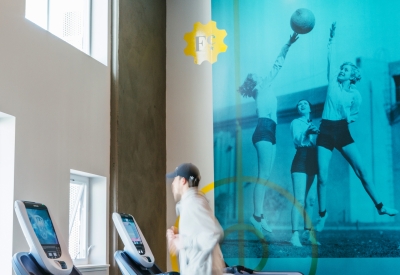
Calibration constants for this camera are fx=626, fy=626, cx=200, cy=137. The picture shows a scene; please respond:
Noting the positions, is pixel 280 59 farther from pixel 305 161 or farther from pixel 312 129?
pixel 305 161

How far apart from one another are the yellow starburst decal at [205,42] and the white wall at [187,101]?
6 centimetres

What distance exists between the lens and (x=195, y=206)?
11.2ft

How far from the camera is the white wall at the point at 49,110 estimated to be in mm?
4613

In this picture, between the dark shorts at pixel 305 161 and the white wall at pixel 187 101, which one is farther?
the white wall at pixel 187 101

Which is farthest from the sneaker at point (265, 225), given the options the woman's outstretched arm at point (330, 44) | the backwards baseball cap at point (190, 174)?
the backwards baseball cap at point (190, 174)

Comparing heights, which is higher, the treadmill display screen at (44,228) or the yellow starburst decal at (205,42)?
the yellow starburst decal at (205,42)

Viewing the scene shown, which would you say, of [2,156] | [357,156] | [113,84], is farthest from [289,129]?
[2,156]

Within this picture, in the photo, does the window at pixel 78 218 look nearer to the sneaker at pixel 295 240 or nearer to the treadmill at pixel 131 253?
the treadmill at pixel 131 253

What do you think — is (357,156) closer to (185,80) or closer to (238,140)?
(238,140)

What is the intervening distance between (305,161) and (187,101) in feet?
5.30

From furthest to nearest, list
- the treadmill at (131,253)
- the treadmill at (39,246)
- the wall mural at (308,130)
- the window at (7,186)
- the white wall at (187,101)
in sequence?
the white wall at (187,101) < the wall mural at (308,130) < the treadmill at (131,253) < the window at (7,186) < the treadmill at (39,246)

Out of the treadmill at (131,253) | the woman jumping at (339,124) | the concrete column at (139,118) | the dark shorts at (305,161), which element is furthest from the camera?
the dark shorts at (305,161)

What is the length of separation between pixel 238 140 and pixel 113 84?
67.4 inches

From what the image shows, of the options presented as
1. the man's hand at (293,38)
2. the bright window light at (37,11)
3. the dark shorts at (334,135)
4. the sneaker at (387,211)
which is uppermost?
the man's hand at (293,38)
